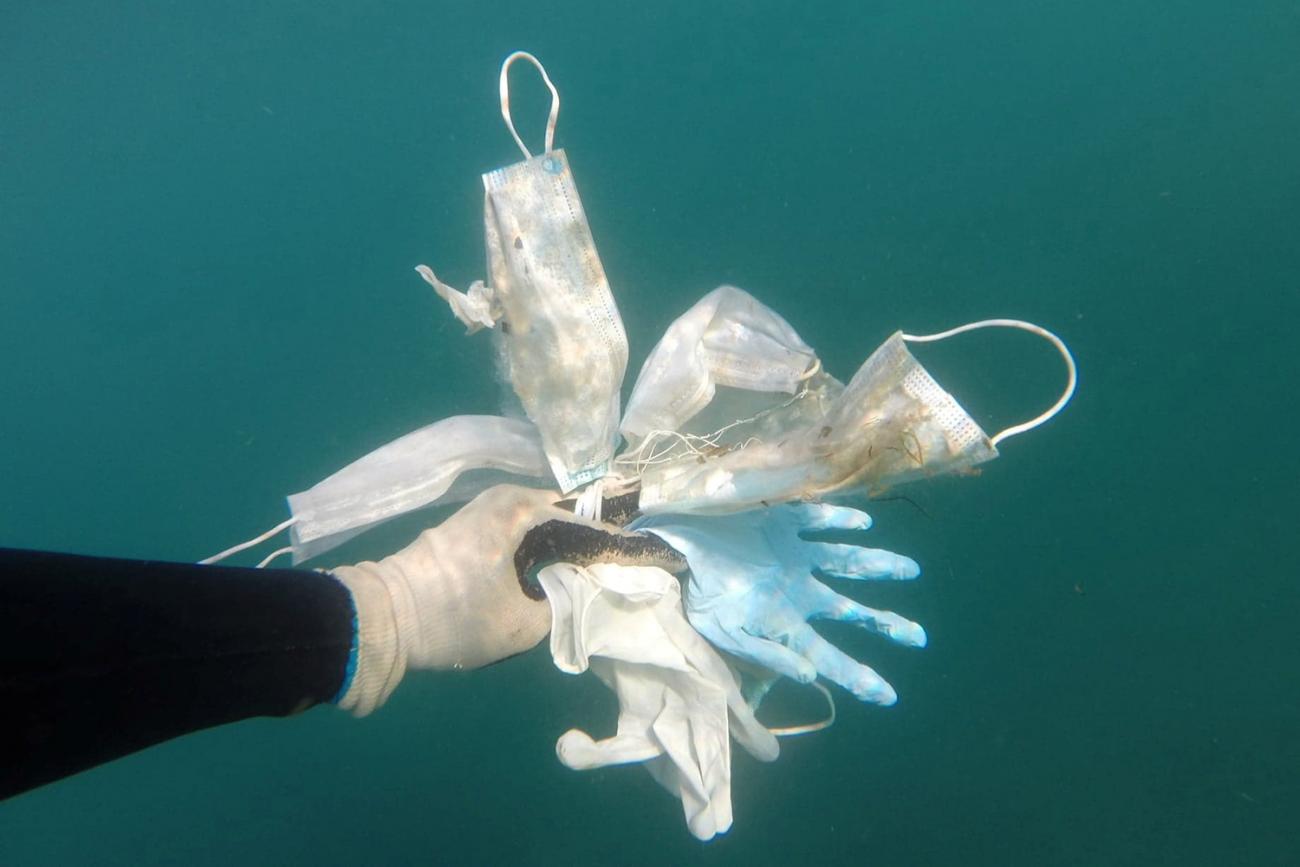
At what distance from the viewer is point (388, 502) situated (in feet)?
6.72

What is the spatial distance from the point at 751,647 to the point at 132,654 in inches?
56.6

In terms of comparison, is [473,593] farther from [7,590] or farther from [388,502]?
[7,590]

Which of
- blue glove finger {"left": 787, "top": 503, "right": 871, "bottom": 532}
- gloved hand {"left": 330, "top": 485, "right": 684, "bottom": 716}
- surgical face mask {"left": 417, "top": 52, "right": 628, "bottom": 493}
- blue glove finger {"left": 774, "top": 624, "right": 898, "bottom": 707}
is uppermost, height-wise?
surgical face mask {"left": 417, "top": 52, "right": 628, "bottom": 493}

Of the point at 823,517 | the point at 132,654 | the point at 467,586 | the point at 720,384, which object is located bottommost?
the point at 823,517

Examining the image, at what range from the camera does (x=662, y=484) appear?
189 cm

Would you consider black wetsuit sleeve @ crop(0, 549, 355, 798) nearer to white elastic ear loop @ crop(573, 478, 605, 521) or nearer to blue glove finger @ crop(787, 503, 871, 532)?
white elastic ear loop @ crop(573, 478, 605, 521)

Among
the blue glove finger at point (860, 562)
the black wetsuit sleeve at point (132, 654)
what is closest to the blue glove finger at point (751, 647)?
the blue glove finger at point (860, 562)

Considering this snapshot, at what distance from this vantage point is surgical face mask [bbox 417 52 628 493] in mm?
1852

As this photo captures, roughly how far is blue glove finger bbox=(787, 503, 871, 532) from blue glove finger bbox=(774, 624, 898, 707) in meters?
0.31

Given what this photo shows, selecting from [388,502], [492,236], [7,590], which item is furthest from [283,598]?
[492,236]

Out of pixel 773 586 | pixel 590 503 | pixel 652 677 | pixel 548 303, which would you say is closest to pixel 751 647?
pixel 773 586

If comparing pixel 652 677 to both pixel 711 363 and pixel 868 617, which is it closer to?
pixel 868 617

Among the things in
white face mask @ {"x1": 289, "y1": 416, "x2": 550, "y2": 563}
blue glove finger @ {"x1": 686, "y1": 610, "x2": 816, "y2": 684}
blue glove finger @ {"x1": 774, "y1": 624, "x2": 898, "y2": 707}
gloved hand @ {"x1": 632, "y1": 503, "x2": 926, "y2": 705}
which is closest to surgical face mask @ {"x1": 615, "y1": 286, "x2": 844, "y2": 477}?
gloved hand @ {"x1": 632, "y1": 503, "x2": 926, "y2": 705}

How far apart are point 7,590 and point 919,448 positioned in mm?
1690
